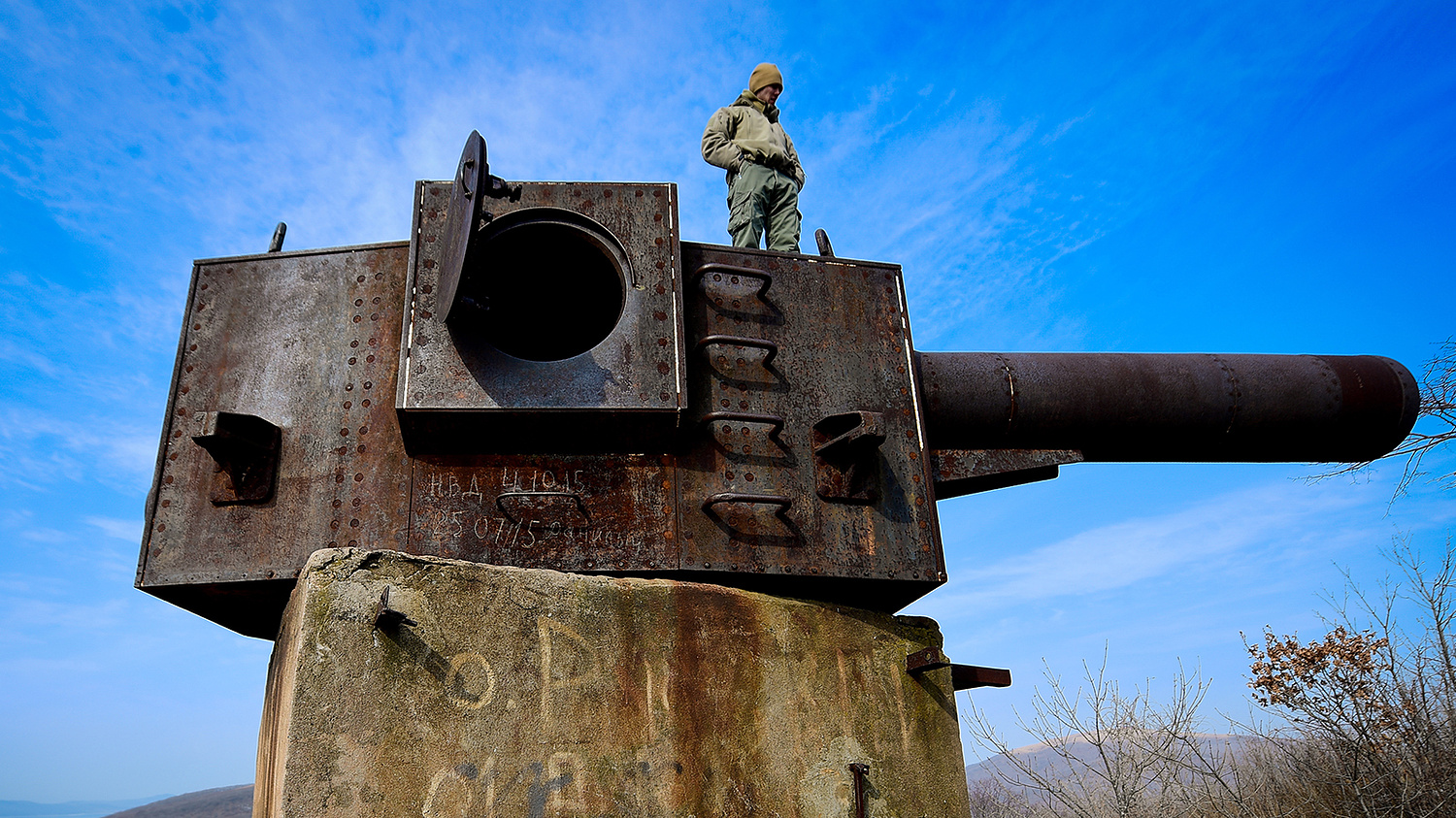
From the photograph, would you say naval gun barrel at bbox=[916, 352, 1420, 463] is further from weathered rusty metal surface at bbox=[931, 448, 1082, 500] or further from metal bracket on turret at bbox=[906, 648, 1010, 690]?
metal bracket on turret at bbox=[906, 648, 1010, 690]

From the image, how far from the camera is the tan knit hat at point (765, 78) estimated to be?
555cm

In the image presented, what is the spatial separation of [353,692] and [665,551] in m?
1.08

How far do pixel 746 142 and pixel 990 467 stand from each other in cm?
228

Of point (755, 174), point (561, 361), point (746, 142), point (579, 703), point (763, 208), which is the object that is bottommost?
point (579, 703)

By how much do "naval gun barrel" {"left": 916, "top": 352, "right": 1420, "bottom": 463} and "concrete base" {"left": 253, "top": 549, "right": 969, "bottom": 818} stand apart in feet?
4.24

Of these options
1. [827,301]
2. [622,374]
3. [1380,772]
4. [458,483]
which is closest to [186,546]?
[458,483]

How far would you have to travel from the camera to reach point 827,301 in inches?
150

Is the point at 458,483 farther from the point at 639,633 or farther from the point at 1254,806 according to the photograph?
the point at 1254,806

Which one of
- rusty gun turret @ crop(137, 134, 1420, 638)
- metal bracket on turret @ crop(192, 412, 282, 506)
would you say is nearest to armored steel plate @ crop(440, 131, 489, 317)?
rusty gun turret @ crop(137, 134, 1420, 638)

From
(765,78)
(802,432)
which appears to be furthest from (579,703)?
(765,78)

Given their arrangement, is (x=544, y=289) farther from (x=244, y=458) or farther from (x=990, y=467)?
(x=990, y=467)

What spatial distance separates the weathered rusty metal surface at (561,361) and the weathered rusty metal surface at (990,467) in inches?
53.9

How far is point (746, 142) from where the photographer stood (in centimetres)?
514

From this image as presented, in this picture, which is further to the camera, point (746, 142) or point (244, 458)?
point (746, 142)
